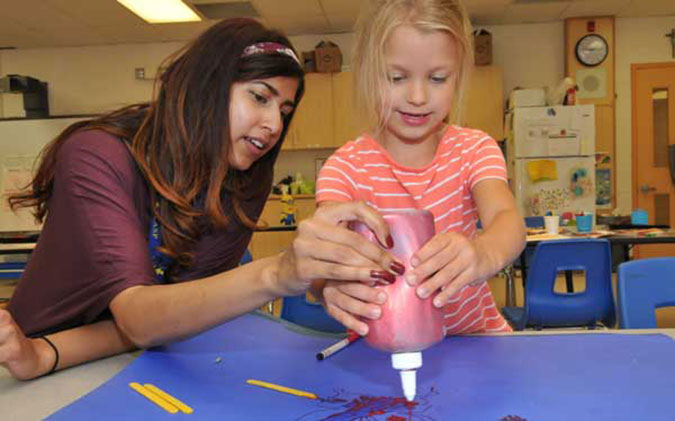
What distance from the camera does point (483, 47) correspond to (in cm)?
575

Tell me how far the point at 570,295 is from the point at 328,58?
4.18 metres

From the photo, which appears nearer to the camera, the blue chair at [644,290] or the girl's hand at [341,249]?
the girl's hand at [341,249]

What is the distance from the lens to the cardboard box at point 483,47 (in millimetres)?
5727

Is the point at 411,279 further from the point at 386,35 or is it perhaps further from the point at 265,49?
the point at 265,49

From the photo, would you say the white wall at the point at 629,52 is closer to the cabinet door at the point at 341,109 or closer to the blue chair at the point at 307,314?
the cabinet door at the point at 341,109

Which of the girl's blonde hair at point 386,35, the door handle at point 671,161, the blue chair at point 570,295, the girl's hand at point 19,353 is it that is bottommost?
the blue chair at point 570,295

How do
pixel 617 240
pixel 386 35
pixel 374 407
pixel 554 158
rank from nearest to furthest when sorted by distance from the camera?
pixel 374 407, pixel 386 35, pixel 617 240, pixel 554 158

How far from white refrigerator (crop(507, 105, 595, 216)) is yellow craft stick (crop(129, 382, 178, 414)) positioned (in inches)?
195

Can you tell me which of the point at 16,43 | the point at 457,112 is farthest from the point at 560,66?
the point at 16,43

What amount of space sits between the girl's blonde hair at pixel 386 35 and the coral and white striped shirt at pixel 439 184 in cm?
9

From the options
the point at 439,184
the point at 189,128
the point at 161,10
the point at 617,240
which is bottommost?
the point at 617,240

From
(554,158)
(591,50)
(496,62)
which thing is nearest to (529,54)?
(496,62)

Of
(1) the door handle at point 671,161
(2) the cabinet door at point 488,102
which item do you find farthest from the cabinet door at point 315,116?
(1) the door handle at point 671,161

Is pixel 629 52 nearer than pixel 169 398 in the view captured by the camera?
No
